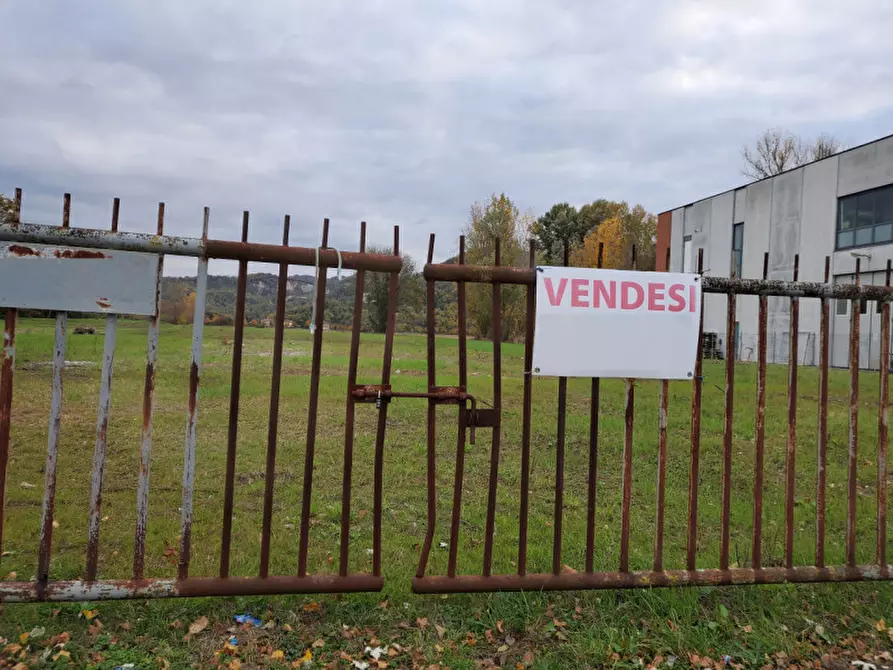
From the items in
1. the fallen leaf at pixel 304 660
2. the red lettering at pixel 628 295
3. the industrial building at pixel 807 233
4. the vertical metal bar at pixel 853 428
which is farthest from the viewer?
the industrial building at pixel 807 233

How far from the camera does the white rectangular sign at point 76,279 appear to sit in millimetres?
2867

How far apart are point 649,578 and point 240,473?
4.21 meters

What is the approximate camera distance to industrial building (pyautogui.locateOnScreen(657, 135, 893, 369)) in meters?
22.2

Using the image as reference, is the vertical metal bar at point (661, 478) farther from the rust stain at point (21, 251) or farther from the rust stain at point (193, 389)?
the rust stain at point (21, 251)

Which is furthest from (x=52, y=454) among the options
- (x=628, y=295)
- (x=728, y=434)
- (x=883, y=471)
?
(x=883, y=471)

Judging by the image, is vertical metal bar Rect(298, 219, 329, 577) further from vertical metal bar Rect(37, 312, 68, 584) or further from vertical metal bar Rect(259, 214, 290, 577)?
vertical metal bar Rect(37, 312, 68, 584)

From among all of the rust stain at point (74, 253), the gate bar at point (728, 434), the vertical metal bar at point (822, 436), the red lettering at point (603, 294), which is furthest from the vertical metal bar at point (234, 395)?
the vertical metal bar at point (822, 436)

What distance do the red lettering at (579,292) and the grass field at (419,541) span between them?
0.73 metres

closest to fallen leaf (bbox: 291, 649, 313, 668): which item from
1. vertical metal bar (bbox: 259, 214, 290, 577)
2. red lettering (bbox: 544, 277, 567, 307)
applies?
vertical metal bar (bbox: 259, 214, 290, 577)

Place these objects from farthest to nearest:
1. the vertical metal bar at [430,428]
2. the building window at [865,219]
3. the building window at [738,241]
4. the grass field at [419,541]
Answer: the building window at [738,241] < the building window at [865,219] < the vertical metal bar at [430,428] < the grass field at [419,541]

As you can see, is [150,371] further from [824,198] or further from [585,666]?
[824,198]

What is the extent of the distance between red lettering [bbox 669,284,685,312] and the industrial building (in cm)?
1686

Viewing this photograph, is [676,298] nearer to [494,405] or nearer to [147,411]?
[494,405]

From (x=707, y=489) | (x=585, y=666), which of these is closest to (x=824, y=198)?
(x=707, y=489)
